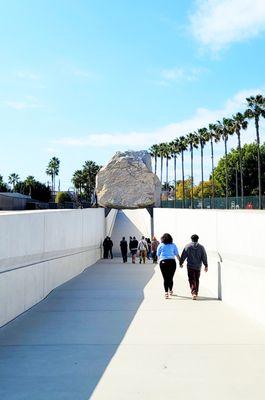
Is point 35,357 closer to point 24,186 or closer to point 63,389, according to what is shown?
point 63,389

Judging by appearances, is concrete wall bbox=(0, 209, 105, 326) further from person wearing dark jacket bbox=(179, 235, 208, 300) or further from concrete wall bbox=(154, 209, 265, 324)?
concrete wall bbox=(154, 209, 265, 324)

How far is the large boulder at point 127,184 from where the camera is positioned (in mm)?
35781

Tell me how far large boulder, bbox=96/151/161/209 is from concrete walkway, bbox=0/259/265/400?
83.6ft

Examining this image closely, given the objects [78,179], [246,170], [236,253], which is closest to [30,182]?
[78,179]

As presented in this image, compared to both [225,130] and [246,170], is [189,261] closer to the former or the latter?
[225,130]

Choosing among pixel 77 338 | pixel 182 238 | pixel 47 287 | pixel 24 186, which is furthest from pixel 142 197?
pixel 24 186

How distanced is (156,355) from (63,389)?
4.96 ft

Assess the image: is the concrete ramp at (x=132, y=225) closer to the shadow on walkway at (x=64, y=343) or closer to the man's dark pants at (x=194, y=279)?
the man's dark pants at (x=194, y=279)

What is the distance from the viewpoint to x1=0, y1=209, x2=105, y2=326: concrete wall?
7.86 meters

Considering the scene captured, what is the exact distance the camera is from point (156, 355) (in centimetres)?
595

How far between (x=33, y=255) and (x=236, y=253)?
4.93m

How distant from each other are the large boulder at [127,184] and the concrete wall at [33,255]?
19759mm

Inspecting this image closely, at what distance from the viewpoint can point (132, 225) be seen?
37.1 metres

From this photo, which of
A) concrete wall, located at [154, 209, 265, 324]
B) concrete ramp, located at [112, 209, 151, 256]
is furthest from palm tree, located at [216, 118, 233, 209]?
concrete wall, located at [154, 209, 265, 324]
